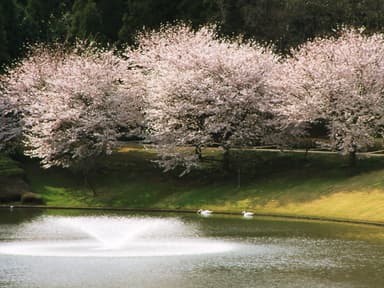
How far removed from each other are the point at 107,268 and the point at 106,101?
44.9 metres

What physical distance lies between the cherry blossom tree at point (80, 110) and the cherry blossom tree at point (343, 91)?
15.4 meters

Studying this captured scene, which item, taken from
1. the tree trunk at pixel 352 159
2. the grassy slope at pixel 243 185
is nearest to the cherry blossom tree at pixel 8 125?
the grassy slope at pixel 243 185

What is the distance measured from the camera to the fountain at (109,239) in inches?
1773

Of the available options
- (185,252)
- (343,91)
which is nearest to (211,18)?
(343,91)

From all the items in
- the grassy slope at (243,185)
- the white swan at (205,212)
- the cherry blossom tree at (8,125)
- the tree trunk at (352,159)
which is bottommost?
the white swan at (205,212)

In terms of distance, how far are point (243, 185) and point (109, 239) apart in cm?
2499

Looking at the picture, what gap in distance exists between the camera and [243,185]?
74.2 meters

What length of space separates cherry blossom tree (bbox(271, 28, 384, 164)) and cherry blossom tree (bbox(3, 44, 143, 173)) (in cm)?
1545

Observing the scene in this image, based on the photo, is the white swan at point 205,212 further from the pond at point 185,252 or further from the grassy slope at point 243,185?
the grassy slope at point 243,185

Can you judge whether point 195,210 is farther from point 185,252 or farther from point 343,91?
point 185,252

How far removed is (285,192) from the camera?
228 ft

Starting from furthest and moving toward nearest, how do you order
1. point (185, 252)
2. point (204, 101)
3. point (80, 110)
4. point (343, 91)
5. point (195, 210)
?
point (80, 110) → point (204, 101) → point (343, 91) → point (195, 210) → point (185, 252)

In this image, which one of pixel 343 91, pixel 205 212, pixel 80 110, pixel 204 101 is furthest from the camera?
pixel 80 110

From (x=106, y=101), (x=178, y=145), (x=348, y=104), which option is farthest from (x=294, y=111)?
(x=106, y=101)
